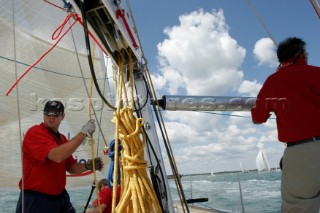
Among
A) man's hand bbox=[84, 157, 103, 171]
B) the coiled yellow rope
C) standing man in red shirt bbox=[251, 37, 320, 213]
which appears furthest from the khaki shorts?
man's hand bbox=[84, 157, 103, 171]

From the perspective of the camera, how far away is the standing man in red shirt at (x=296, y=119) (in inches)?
60.1

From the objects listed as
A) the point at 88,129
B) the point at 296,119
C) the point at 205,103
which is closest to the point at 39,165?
the point at 88,129

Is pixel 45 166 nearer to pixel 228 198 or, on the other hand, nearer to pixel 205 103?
pixel 205 103

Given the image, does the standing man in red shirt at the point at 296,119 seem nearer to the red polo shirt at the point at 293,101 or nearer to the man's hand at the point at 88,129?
the red polo shirt at the point at 293,101

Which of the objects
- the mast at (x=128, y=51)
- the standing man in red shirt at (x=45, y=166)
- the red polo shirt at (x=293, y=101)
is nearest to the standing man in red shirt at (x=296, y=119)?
the red polo shirt at (x=293, y=101)

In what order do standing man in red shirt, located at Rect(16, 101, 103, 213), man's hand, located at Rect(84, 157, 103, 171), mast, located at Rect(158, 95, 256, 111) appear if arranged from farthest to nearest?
mast, located at Rect(158, 95, 256, 111) < man's hand, located at Rect(84, 157, 103, 171) < standing man in red shirt, located at Rect(16, 101, 103, 213)

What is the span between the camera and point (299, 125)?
1613 millimetres

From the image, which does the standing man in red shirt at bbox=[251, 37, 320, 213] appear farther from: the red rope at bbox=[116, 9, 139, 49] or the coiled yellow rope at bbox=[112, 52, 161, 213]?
the red rope at bbox=[116, 9, 139, 49]

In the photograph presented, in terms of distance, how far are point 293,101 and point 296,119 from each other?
0.12 meters

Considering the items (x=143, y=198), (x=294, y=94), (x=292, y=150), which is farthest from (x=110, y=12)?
(x=292, y=150)

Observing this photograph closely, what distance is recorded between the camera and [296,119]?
5.36ft

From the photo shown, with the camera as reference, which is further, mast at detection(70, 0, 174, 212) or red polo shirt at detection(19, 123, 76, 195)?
red polo shirt at detection(19, 123, 76, 195)

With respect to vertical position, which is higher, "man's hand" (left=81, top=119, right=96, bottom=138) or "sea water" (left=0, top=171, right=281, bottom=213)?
"man's hand" (left=81, top=119, right=96, bottom=138)

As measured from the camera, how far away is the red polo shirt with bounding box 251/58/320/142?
1609 millimetres
